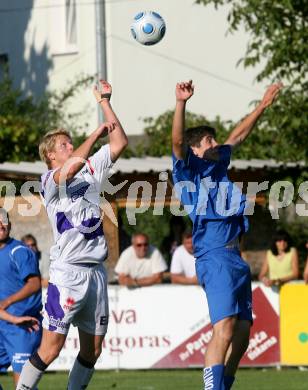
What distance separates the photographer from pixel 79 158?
348 inches

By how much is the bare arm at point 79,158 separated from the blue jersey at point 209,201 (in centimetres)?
76

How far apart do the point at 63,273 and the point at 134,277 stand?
21.1 ft

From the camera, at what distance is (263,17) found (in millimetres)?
16969

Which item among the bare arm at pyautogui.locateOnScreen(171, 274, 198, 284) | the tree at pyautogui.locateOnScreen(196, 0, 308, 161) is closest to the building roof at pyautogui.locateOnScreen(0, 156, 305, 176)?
the tree at pyautogui.locateOnScreen(196, 0, 308, 161)

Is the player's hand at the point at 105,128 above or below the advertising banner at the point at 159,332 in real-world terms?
above

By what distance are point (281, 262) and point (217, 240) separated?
6.26m

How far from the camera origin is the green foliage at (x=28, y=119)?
22344mm

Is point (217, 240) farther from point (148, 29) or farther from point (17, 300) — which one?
point (148, 29)

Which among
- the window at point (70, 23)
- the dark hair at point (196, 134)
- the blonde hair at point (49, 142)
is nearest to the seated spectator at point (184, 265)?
the dark hair at point (196, 134)

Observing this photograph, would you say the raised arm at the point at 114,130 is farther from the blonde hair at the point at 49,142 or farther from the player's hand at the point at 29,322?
the player's hand at the point at 29,322

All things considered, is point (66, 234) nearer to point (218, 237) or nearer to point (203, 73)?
point (218, 237)

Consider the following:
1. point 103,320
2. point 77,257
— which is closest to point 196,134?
point 77,257

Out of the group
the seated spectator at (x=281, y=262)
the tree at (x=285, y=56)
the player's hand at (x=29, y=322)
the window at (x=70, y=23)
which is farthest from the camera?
the window at (x=70, y=23)

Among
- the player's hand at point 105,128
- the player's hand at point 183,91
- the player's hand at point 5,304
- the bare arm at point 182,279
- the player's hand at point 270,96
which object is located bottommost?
the bare arm at point 182,279
